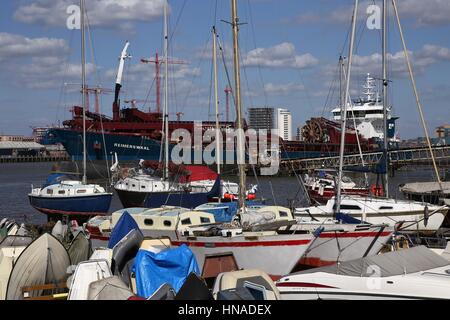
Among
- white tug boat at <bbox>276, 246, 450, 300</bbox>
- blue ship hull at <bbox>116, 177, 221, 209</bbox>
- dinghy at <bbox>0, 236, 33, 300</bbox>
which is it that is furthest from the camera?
blue ship hull at <bbox>116, 177, 221, 209</bbox>

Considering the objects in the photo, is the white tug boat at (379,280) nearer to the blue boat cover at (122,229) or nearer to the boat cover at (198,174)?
the blue boat cover at (122,229)

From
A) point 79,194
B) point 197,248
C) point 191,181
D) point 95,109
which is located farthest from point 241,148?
point 95,109

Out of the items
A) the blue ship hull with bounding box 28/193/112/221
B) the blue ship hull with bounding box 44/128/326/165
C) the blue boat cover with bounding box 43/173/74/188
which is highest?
the blue ship hull with bounding box 44/128/326/165

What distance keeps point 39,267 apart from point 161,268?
119 inches

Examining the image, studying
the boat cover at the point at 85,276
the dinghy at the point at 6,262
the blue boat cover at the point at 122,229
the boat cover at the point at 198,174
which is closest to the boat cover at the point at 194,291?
the boat cover at the point at 85,276

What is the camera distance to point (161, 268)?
14.6 metres

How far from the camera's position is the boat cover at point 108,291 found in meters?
11.3

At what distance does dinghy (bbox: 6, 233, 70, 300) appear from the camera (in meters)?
14.3

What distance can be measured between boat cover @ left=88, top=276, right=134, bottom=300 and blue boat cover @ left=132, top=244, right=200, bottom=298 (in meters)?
2.52

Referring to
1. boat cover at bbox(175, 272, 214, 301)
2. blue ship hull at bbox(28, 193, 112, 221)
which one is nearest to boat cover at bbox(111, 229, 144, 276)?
boat cover at bbox(175, 272, 214, 301)

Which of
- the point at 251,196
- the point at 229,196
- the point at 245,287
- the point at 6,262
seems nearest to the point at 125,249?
the point at 6,262

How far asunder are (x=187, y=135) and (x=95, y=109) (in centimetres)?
1905

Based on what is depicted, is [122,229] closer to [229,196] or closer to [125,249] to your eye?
[125,249]

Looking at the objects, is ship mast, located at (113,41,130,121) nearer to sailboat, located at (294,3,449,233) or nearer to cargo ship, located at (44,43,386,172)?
cargo ship, located at (44,43,386,172)
